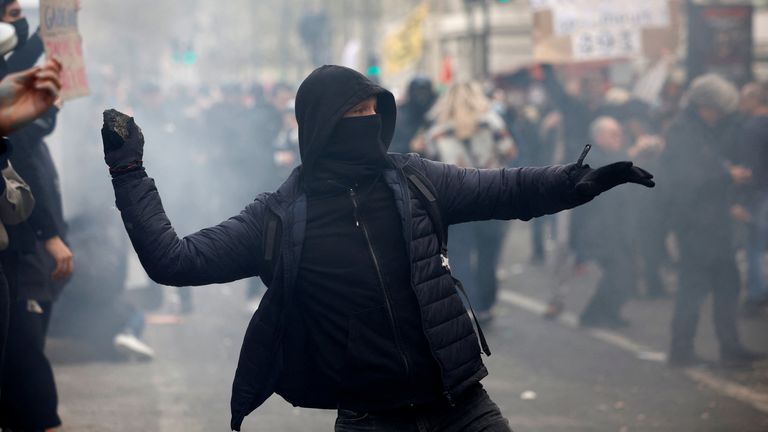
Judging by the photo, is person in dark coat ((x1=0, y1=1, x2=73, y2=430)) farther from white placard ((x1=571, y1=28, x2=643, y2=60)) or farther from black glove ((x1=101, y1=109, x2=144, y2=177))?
white placard ((x1=571, y1=28, x2=643, y2=60))

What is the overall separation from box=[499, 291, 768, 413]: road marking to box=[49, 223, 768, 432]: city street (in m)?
0.01

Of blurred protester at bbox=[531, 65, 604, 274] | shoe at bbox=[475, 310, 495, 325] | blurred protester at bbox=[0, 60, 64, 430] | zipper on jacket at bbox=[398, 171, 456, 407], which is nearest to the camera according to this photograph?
zipper on jacket at bbox=[398, 171, 456, 407]

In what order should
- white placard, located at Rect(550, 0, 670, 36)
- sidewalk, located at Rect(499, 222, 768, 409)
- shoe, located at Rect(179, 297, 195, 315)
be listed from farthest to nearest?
white placard, located at Rect(550, 0, 670, 36), shoe, located at Rect(179, 297, 195, 315), sidewalk, located at Rect(499, 222, 768, 409)

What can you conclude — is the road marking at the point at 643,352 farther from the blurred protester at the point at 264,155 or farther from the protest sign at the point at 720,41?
the protest sign at the point at 720,41

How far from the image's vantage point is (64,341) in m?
8.66

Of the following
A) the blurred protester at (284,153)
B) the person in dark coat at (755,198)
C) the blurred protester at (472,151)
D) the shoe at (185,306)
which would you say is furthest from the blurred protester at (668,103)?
the shoe at (185,306)

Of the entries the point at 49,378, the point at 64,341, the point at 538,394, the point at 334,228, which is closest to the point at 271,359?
the point at 334,228

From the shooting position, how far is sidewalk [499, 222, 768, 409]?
818 cm

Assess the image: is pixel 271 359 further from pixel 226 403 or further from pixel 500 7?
pixel 500 7

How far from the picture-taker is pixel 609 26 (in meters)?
14.5

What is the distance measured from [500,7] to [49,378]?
30.9m

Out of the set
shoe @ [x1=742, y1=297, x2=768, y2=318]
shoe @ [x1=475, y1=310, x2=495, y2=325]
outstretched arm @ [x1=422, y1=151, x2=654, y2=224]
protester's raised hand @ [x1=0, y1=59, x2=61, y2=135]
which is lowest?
shoe @ [x1=742, y1=297, x2=768, y2=318]

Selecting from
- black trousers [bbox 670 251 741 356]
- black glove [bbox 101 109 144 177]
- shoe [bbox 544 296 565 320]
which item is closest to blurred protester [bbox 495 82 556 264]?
shoe [bbox 544 296 565 320]

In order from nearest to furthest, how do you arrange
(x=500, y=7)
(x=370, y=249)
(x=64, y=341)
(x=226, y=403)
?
1. (x=370, y=249)
2. (x=226, y=403)
3. (x=64, y=341)
4. (x=500, y=7)
